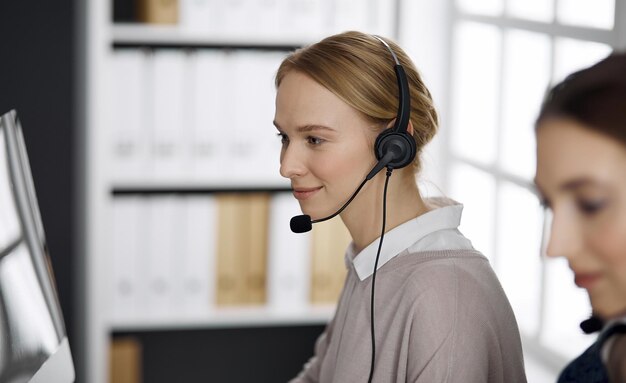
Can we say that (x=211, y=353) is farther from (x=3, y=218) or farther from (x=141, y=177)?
(x=3, y=218)

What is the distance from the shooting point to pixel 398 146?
1417 millimetres

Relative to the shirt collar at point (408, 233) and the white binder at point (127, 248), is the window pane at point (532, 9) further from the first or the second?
the white binder at point (127, 248)

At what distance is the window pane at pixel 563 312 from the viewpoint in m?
2.12

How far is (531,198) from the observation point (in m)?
2.26

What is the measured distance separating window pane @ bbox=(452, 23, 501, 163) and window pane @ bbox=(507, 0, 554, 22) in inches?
4.0

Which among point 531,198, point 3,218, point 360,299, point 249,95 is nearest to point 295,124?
point 360,299

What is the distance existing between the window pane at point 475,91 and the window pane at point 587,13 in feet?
1.11

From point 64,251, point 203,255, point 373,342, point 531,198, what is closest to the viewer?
point 373,342

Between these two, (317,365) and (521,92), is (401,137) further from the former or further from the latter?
(521,92)

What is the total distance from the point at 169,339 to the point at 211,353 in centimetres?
14

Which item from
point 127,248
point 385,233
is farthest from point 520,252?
point 127,248

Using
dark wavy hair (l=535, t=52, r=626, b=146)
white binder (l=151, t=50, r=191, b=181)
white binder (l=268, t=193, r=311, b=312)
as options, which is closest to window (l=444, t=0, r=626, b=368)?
white binder (l=268, t=193, r=311, b=312)

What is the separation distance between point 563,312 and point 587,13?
671mm

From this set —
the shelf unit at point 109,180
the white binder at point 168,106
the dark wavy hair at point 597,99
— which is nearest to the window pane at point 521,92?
the shelf unit at point 109,180
